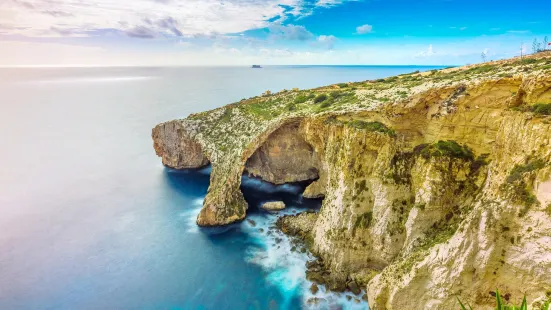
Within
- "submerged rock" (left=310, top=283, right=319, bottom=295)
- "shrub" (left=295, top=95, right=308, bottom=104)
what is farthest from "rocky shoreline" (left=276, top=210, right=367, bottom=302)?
"shrub" (left=295, top=95, right=308, bottom=104)

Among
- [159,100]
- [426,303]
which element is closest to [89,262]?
[426,303]

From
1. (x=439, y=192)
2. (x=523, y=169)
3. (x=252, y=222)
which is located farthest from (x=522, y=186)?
(x=252, y=222)

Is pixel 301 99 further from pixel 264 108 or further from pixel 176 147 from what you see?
pixel 176 147

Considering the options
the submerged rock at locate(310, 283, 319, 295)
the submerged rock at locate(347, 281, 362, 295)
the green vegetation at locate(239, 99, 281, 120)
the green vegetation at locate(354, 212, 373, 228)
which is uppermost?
the green vegetation at locate(239, 99, 281, 120)

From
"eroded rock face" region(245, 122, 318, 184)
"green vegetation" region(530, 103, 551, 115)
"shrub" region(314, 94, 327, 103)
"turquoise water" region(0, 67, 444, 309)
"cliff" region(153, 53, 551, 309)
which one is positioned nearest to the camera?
"cliff" region(153, 53, 551, 309)

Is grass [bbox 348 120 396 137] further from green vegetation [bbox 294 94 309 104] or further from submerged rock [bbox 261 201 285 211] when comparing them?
green vegetation [bbox 294 94 309 104]

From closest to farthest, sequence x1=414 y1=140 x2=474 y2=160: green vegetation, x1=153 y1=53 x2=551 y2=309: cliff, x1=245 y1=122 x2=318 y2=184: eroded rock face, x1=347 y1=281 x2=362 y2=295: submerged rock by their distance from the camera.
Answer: x1=153 y1=53 x2=551 y2=309: cliff < x1=414 y1=140 x2=474 y2=160: green vegetation < x1=347 y1=281 x2=362 y2=295: submerged rock < x1=245 y1=122 x2=318 y2=184: eroded rock face
